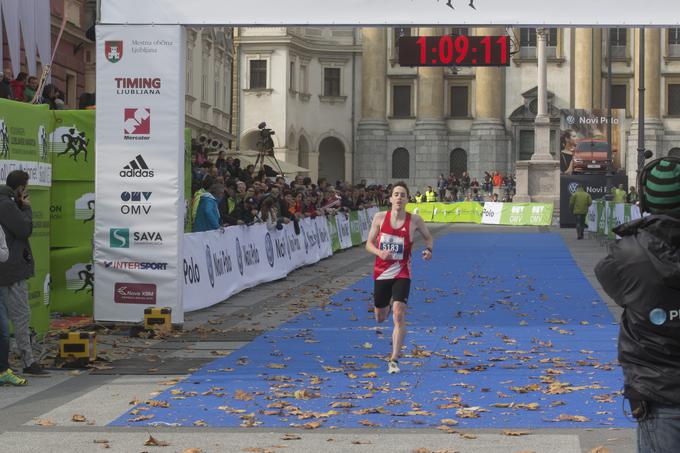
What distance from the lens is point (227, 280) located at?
20109 millimetres

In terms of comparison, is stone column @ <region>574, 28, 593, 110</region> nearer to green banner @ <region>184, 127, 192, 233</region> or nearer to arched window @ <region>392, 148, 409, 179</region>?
arched window @ <region>392, 148, 409, 179</region>

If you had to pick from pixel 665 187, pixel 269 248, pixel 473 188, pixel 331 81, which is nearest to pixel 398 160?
pixel 331 81

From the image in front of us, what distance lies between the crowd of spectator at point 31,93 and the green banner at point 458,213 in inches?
1786

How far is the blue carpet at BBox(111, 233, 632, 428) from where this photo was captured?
9609 mm

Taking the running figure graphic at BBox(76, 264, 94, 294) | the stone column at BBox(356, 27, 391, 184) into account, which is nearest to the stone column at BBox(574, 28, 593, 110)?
the stone column at BBox(356, 27, 391, 184)

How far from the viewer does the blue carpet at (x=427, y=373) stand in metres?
9.61

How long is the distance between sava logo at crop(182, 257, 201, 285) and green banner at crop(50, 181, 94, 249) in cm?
132

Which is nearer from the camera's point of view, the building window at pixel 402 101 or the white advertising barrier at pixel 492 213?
the white advertising barrier at pixel 492 213

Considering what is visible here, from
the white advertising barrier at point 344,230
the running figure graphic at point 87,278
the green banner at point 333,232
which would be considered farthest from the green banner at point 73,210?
the white advertising barrier at point 344,230

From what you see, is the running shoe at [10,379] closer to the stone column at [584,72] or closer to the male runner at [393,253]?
the male runner at [393,253]

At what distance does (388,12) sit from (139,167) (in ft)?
11.4

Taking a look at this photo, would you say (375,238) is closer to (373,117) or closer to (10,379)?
(10,379)

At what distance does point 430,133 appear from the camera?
88.6 meters

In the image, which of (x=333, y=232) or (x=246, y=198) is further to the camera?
(x=333, y=232)
